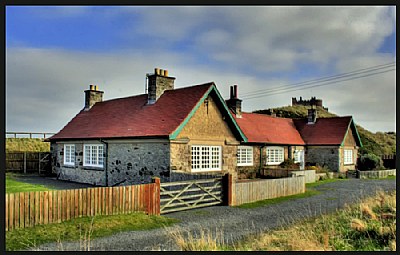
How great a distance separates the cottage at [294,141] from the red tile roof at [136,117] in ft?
31.2

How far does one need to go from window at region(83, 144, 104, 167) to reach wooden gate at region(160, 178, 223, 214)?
8078 millimetres

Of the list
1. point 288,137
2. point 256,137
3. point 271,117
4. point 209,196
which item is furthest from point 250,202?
point 271,117

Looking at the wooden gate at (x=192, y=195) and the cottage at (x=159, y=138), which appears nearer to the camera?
the wooden gate at (x=192, y=195)

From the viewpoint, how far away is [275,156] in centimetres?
3334

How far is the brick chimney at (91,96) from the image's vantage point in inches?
1228


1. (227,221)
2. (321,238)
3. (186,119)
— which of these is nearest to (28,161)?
(186,119)

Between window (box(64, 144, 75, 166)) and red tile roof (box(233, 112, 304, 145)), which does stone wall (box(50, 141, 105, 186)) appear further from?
red tile roof (box(233, 112, 304, 145))

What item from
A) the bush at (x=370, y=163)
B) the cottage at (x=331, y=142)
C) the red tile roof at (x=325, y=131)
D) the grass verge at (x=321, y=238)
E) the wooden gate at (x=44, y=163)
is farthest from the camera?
the bush at (x=370, y=163)

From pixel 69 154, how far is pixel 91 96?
5.88 meters

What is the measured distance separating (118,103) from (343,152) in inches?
891

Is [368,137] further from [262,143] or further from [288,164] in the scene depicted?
[262,143]

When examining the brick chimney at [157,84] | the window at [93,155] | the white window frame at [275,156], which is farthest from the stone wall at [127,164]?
the white window frame at [275,156]

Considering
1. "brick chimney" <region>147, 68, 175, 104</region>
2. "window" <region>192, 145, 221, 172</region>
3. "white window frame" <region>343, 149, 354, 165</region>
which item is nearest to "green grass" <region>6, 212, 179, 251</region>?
"window" <region>192, 145, 221, 172</region>

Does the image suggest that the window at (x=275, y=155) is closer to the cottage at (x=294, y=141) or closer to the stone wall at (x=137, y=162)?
the cottage at (x=294, y=141)
